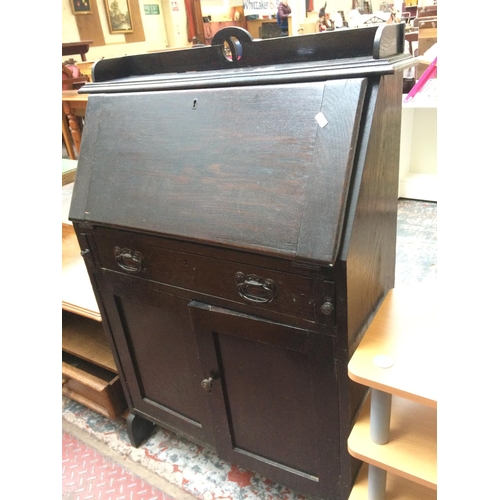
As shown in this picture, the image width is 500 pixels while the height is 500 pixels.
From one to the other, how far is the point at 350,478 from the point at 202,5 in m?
5.45

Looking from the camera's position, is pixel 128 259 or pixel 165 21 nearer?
pixel 128 259

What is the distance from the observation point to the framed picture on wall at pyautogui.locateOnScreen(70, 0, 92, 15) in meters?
3.83

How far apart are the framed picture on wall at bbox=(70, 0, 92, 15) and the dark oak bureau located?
11.2 feet

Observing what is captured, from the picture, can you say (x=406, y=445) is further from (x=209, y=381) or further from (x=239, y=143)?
(x=239, y=143)

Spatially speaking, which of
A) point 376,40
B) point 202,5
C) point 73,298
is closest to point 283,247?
point 376,40

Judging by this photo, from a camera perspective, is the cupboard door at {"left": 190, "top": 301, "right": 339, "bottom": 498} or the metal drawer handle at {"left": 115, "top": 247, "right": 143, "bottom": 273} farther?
the metal drawer handle at {"left": 115, "top": 247, "right": 143, "bottom": 273}

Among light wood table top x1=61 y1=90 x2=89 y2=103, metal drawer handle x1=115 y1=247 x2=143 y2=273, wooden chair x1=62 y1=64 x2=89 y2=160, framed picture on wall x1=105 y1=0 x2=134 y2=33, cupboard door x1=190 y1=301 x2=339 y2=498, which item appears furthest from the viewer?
framed picture on wall x1=105 y1=0 x2=134 y2=33

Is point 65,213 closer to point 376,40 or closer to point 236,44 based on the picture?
point 236,44

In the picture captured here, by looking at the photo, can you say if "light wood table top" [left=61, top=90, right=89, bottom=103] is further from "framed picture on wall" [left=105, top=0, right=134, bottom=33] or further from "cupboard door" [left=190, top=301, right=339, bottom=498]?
"cupboard door" [left=190, top=301, right=339, bottom=498]

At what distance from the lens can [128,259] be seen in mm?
1029

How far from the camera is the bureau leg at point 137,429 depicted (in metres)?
1.43

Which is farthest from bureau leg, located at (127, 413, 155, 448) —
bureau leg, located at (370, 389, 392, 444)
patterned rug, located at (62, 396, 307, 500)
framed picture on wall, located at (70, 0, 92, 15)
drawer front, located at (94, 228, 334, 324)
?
framed picture on wall, located at (70, 0, 92, 15)

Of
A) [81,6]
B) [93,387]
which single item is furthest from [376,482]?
[81,6]

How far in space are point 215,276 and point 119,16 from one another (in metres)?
4.36
